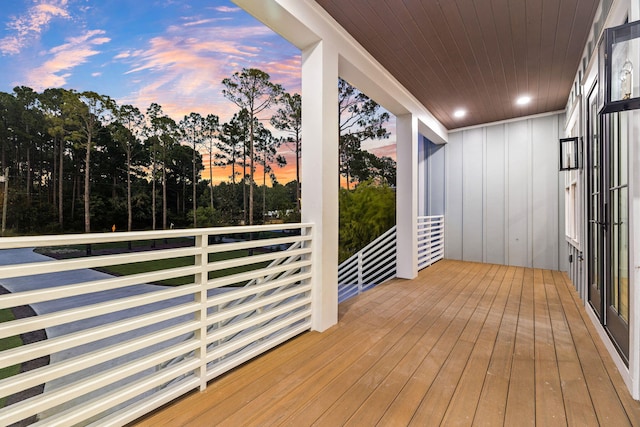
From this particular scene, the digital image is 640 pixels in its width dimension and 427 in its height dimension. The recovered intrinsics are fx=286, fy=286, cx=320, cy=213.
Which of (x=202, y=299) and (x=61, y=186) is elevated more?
(x=61, y=186)

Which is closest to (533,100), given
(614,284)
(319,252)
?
(614,284)

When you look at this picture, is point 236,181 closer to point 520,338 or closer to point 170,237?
point 170,237

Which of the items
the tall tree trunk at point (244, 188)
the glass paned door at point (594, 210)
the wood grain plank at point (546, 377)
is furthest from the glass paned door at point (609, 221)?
the tall tree trunk at point (244, 188)

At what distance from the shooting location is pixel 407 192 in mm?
4512

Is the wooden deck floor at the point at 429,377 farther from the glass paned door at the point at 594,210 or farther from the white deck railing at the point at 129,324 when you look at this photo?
the glass paned door at the point at 594,210

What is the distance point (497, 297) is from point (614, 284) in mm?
1527

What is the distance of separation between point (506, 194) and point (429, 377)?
16.1 feet

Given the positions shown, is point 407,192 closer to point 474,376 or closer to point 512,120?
point 512,120

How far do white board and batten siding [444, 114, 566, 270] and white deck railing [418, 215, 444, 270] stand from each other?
237 mm

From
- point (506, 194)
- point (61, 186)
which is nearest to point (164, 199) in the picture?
point (61, 186)

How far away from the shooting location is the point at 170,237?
1521mm

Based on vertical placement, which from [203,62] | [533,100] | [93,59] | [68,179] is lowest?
[68,179]

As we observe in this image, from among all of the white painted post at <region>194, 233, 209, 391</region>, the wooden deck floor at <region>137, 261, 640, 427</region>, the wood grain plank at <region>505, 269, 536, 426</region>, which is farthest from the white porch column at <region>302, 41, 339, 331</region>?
the wood grain plank at <region>505, 269, 536, 426</region>

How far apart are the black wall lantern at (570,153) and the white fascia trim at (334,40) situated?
1.97 m
